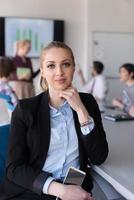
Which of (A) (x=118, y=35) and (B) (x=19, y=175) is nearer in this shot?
(B) (x=19, y=175)

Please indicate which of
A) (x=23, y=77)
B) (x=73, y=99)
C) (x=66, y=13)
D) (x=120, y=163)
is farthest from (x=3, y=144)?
(x=66, y=13)

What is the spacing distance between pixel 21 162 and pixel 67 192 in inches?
8.8

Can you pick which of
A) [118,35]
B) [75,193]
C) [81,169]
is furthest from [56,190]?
[118,35]

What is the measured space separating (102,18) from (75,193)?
5631mm

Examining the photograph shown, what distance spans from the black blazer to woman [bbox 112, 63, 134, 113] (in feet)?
5.12

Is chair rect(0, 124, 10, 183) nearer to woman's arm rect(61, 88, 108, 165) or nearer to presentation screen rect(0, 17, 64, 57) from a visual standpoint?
woman's arm rect(61, 88, 108, 165)

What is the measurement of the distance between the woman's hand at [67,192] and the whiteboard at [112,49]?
5.40 meters

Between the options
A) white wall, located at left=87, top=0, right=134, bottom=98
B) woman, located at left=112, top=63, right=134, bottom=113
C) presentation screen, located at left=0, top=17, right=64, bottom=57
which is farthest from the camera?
white wall, located at left=87, top=0, right=134, bottom=98

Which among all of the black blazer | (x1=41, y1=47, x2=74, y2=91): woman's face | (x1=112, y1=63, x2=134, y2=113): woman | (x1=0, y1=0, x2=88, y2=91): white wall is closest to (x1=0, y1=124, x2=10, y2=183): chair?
the black blazer

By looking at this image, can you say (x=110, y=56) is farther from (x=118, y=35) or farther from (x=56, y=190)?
(x=56, y=190)

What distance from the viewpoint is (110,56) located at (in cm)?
670

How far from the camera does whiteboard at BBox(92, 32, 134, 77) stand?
21.5 feet

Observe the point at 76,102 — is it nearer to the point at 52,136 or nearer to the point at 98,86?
the point at 52,136

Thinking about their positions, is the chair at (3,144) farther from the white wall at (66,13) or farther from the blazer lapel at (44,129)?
the white wall at (66,13)
